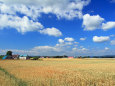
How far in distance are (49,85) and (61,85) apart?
1.06 metres

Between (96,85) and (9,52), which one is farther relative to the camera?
(9,52)

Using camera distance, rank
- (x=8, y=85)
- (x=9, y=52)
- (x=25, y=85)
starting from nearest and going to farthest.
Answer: (x=8, y=85), (x=25, y=85), (x=9, y=52)

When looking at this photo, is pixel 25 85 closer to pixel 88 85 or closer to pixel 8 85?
pixel 8 85

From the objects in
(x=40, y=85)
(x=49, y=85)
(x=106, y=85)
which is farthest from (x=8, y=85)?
(x=106, y=85)

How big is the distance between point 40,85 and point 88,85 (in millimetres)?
4248

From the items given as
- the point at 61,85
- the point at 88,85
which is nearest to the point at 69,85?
the point at 61,85

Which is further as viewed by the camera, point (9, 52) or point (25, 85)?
point (9, 52)

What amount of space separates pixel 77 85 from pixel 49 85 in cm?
250

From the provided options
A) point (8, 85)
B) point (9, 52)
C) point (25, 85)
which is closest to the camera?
point (8, 85)

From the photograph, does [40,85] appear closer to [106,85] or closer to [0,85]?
[0,85]

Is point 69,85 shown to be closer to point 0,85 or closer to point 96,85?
point 96,85

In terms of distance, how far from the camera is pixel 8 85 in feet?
37.1

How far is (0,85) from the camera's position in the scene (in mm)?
11406

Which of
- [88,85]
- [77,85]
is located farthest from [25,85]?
[88,85]
